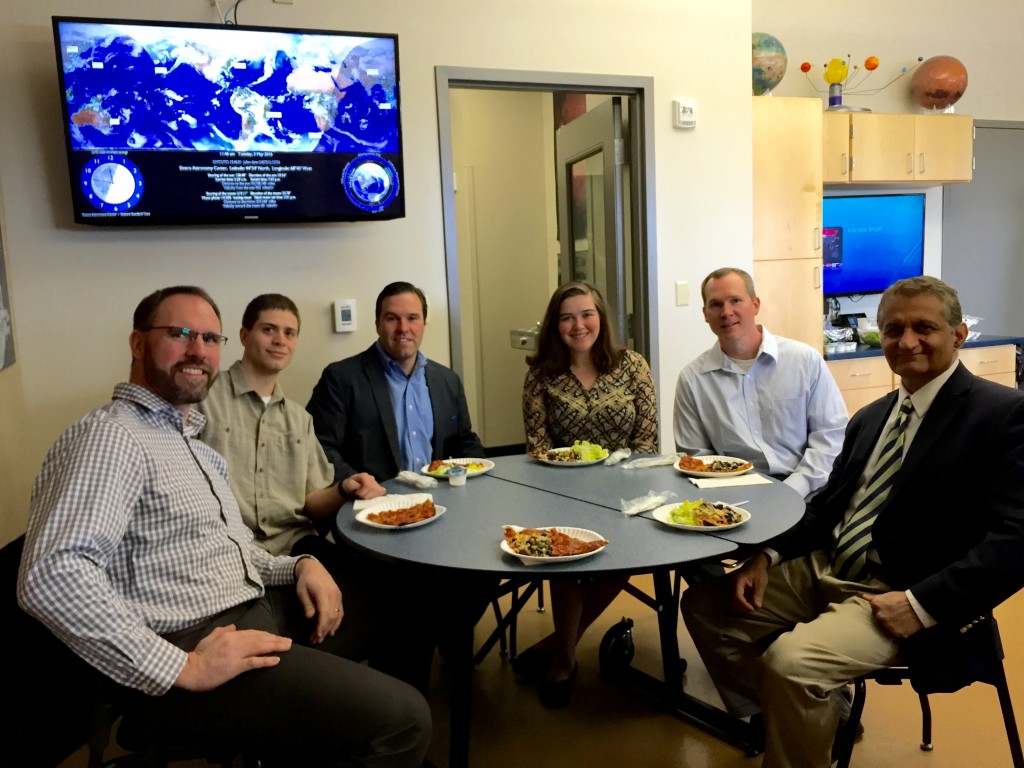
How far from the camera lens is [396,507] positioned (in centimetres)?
201

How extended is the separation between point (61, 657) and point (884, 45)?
220 inches

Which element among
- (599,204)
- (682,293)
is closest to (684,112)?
(599,204)

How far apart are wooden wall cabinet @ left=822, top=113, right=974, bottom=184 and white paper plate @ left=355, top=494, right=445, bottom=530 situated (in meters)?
3.56

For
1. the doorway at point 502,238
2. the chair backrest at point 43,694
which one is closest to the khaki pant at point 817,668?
the chair backrest at point 43,694

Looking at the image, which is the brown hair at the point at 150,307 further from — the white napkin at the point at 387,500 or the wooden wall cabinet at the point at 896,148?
the wooden wall cabinet at the point at 896,148

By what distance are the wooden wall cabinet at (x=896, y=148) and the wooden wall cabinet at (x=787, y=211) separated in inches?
14.1

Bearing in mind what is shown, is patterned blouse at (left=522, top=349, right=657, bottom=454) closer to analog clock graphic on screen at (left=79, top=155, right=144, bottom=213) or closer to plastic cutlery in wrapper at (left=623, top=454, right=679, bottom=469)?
plastic cutlery in wrapper at (left=623, top=454, right=679, bottom=469)

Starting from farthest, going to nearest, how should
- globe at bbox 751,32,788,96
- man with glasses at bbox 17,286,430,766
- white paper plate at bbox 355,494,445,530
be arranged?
globe at bbox 751,32,788,96
white paper plate at bbox 355,494,445,530
man with glasses at bbox 17,286,430,766

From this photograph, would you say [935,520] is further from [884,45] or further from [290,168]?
[884,45]

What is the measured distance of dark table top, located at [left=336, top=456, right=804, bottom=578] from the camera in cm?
156

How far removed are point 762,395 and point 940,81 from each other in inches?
139

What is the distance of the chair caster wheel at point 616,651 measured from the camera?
8.09ft

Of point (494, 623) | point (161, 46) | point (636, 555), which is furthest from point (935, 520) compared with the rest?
point (161, 46)

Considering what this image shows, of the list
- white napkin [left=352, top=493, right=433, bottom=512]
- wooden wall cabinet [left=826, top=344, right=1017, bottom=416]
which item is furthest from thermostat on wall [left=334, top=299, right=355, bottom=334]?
wooden wall cabinet [left=826, top=344, right=1017, bottom=416]
